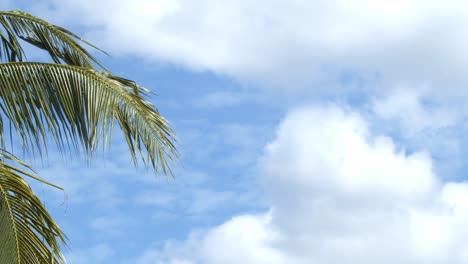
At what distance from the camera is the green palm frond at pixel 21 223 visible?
20.2 ft

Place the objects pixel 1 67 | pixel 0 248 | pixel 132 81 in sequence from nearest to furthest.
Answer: pixel 0 248 < pixel 1 67 < pixel 132 81

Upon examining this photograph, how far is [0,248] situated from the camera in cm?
608

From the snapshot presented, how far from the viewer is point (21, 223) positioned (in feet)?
20.5

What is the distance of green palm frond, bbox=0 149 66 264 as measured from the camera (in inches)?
242

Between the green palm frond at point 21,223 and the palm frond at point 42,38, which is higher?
the palm frond at point 42,38

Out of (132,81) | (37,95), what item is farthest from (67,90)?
(132,81)

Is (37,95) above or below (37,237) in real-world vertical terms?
above

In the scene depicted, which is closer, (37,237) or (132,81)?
(37,237)

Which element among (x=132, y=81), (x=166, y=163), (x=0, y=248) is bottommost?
(x=0, y=248)

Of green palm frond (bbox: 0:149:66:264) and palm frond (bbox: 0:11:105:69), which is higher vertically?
palm frond (bbox: 0:11:105:69)

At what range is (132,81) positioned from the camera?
7.45 m

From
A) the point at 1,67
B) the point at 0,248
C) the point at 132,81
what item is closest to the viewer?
the point at 0,248

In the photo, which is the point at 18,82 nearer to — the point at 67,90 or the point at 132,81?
the point at 67,90

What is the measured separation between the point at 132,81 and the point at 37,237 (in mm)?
1803
